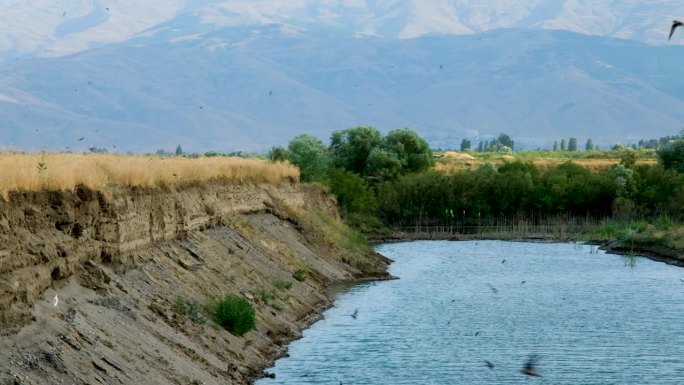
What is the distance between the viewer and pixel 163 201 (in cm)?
3491

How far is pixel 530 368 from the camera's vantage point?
30203 mm

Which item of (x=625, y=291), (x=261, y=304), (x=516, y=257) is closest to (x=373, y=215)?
(x=516, y=257)

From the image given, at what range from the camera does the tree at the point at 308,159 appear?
88.8m

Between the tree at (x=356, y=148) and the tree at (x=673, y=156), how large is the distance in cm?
3058

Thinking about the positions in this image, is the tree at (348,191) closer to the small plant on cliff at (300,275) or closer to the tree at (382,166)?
the tree at (382,166)

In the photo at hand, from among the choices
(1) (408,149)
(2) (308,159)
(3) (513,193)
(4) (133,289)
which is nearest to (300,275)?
(4) (133,289)

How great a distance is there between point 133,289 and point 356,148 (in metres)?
94.9

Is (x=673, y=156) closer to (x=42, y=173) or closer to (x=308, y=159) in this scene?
(x=308, y=159)

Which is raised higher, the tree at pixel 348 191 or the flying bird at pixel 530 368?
the tree at pixel 348 191

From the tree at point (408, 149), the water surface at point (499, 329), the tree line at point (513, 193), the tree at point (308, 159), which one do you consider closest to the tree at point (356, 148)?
the tree line at point (513, 193)

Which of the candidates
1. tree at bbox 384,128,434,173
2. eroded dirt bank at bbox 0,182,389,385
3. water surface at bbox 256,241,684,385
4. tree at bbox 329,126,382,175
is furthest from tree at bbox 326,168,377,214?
eroded dirt bank at bbox 0,182,389,385

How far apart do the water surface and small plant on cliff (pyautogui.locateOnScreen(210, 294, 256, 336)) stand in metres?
1.43

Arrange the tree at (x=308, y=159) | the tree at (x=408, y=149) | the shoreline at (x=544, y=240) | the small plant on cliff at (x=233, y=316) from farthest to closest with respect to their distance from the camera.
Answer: the tree at (x=408, y=149) < the tree at (x=308, y=159) < the shoreline at (x=544, y=240) < the small plant on cliff at (x=233, y=316)

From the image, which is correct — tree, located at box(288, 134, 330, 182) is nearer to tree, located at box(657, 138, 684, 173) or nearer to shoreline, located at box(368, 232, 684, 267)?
shoreline, located at box(368, 232, 684, 267)
